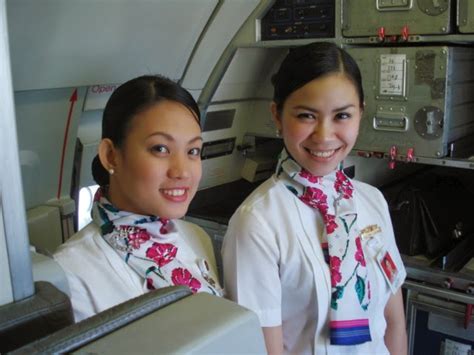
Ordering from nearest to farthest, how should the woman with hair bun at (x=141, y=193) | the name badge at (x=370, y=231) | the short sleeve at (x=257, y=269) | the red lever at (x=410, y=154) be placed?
the woman with hair bun at (x=141, y=193) → the short sleeve at (x=257, y=269) → the name badge at (x=370, y=231) → the red lever at (x=410, y=154)

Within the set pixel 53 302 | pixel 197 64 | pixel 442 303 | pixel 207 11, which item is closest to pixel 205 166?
pixel 197 64

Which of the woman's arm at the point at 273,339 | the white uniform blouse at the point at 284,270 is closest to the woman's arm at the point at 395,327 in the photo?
the white uniform blouse at the point at 284,270

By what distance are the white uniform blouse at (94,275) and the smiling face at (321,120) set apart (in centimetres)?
56

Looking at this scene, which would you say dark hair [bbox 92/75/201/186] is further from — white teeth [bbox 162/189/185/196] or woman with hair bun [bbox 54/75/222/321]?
white teeth [bbox 162/189/185/196]

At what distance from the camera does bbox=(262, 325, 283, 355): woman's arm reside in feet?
4.74

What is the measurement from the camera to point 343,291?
1495mm

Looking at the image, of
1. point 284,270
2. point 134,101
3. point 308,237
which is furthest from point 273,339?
point 134,101

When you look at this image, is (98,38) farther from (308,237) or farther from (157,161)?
(308,237)

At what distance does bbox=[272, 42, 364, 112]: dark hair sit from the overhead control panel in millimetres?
810

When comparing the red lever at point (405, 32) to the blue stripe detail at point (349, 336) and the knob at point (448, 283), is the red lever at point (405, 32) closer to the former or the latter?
the knob at point (448, 283)

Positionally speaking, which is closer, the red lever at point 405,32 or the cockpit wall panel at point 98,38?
the cockpit wall panel at point 98,38

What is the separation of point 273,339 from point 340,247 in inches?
11.9

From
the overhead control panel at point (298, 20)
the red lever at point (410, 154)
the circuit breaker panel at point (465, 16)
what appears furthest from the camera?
the overhead control panel at point (298, 20)

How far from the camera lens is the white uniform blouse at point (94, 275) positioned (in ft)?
3.84
